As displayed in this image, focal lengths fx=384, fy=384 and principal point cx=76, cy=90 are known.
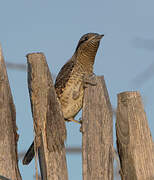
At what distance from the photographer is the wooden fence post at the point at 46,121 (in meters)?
2.25

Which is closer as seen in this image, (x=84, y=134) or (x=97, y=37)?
(x=84, y=134)

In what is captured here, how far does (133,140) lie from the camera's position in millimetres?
2385

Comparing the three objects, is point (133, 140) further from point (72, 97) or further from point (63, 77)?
point (63, 77)

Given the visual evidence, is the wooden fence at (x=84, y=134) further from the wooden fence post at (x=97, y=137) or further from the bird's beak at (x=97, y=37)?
the bird's beak at (x=97, y=37)

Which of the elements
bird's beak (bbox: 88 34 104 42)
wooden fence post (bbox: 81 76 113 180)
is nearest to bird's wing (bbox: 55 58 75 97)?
bird's beak (bbox: 88 34 104 42)

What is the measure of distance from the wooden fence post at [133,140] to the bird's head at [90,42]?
1708 millimetres

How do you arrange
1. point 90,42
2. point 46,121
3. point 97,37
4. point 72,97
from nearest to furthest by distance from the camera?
point 46,121
point 72,97
point 97,37
point 90,42

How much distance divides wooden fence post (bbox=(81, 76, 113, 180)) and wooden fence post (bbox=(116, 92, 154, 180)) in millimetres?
85

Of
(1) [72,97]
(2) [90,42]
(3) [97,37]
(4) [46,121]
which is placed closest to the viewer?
(4) [46,121]

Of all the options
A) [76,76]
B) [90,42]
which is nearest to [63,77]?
[76,76]

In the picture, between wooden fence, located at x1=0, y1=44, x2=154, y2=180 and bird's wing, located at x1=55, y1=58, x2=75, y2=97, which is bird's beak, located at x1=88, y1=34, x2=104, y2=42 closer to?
bird's wing, located at x1=55, y1=58, x2=75, y2=97

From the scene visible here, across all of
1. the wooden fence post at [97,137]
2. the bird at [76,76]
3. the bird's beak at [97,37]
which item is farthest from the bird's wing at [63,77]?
the wooden fence post at [97,137]

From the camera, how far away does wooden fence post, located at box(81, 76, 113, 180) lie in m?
2.31

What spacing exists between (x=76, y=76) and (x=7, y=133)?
6.03ft
